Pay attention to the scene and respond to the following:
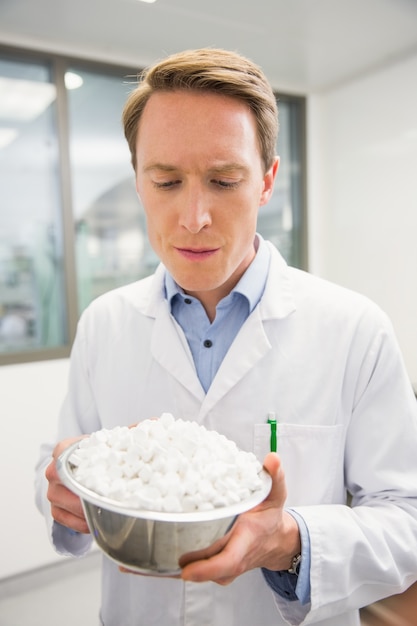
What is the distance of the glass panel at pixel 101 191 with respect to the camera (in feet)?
8.98

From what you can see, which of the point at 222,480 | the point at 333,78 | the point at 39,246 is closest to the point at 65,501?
the point at 222,480

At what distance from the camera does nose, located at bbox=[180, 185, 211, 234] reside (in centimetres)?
92

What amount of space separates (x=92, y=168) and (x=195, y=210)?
2.07 metres

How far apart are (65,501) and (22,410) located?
1.79 meters

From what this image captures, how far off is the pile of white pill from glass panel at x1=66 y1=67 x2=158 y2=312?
212cm

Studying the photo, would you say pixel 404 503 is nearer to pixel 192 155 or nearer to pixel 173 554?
pixel 173 554

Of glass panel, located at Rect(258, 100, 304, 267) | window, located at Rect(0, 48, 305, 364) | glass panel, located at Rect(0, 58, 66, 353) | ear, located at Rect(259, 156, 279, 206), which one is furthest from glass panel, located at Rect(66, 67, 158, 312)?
ear, located at Rect(259, 156, 279, 206)

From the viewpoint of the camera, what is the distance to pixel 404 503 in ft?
3.12

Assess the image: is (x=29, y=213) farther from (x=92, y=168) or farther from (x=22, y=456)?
(x=22, y=456)

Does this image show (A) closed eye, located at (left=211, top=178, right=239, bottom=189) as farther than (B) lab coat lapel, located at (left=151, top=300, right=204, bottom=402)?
No

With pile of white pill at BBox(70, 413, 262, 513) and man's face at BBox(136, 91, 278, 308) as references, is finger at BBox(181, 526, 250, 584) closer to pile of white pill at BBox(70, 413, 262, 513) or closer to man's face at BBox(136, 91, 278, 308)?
pile of white pill at BBox(70, 413, 262, 513)

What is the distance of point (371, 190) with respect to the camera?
10.3 ft

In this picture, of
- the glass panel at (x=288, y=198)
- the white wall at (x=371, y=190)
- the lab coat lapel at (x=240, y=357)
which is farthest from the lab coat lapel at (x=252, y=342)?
the glass panel at (x=288, y=198)

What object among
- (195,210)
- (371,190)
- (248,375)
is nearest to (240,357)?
(248,375)
